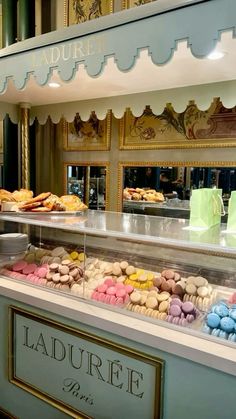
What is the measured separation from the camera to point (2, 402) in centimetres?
200

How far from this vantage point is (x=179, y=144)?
2.45 meters

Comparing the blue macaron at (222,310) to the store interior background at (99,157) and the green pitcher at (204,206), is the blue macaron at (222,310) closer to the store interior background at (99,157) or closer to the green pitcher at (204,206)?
the green pitcher at (204,206)

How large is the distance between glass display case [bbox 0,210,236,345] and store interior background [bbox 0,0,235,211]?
1.89 feet

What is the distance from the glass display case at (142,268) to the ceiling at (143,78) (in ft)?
2.80

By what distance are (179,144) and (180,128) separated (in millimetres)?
118

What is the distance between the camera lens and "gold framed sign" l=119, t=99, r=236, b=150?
7.36 feet

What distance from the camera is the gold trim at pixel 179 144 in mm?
2254

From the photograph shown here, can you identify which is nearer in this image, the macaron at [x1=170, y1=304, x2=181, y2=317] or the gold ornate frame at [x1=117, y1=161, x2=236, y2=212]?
the macaron at [x1=170, y1=304, x2=181, y2=317]

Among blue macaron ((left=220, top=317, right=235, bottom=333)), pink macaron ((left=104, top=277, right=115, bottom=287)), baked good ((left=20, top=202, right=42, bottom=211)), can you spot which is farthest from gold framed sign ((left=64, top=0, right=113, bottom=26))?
blue macaron ((left=220, top=317, right=235, bottom=333))

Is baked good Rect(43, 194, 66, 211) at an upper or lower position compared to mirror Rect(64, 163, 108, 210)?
lower

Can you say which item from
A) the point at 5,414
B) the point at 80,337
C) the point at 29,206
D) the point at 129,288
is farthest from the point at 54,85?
the point at 5,414

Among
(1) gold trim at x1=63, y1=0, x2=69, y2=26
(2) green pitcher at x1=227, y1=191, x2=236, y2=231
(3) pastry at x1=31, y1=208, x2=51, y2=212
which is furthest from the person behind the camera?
(1) gold trim at x1=63, y1=0, x2=69, y2=26

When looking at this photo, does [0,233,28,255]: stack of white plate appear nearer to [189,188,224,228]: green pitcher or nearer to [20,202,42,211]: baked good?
[20,202,42,211]: baked good

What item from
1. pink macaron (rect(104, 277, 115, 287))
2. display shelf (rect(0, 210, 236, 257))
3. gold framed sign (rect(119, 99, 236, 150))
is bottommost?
pink macaron (rect(104, 277, 115, 287))
